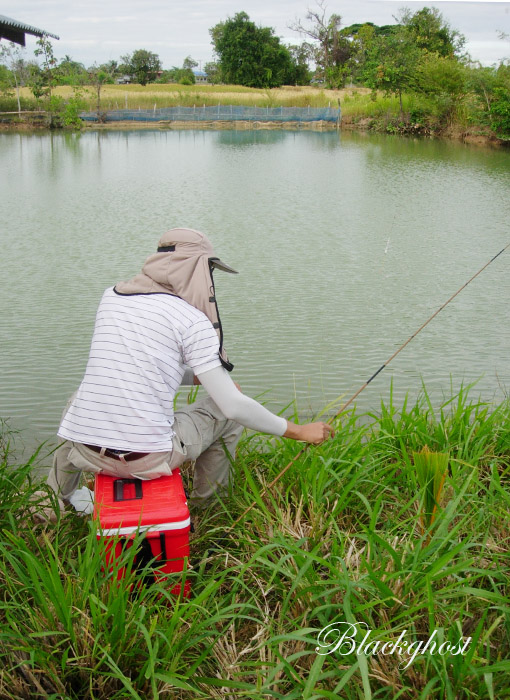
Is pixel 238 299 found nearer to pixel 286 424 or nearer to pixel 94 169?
pixel 286 424

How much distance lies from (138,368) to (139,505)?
372 millimetres

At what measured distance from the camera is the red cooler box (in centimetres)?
184

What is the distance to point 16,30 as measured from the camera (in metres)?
3.82

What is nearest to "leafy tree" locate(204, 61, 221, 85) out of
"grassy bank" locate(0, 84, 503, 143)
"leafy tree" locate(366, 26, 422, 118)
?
"grassy bank" locate(0, 84, 503, 143)

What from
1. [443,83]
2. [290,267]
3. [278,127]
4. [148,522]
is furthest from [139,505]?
[278,127]

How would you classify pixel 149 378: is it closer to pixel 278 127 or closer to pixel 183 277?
pixel 183 277

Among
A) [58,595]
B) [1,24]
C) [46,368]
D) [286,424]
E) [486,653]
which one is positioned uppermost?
[1,24]

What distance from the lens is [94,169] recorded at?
612 inches

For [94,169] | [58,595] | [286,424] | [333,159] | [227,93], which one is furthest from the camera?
[227,93]

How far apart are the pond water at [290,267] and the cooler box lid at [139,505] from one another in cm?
148

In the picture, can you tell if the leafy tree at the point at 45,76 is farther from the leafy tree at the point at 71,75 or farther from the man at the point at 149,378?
the man at the point at 149,378

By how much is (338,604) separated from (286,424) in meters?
0.57

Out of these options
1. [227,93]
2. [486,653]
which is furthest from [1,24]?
[227,93]

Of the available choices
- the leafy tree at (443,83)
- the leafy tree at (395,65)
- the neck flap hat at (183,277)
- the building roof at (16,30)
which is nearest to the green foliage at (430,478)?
the neck flap hat at (183,277)
